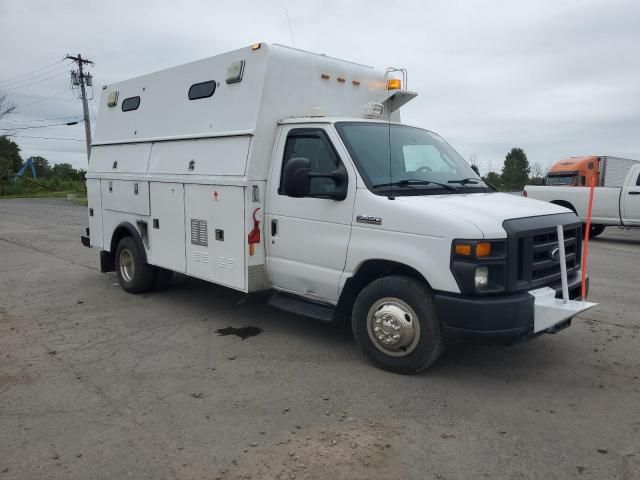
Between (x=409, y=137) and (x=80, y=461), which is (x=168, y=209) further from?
(x=80, y=461)

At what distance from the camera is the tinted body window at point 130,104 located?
25.1 ft

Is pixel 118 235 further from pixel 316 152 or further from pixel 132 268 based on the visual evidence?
pixel 316 152

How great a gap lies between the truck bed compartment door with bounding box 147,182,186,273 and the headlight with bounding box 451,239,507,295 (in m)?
3.65

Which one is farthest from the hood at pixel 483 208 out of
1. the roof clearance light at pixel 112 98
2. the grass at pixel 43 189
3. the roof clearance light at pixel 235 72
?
the grass at pixel 43 189

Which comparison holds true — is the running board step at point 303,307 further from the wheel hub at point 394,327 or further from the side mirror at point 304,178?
the side mirror at point 304,178

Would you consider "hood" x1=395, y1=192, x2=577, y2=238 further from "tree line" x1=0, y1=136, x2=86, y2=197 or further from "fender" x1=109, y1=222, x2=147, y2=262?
"tree line" x1=0, y1=136, x2=86, y2=197

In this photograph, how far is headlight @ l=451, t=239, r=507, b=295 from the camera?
4090 mm

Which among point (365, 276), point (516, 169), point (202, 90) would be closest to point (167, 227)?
point (202, 90)

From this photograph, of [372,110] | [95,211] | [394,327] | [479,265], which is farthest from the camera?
[95,211]

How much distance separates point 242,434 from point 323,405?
2.34ft

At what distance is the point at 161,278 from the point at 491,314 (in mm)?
5115

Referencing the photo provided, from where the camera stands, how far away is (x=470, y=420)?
3.90 meters

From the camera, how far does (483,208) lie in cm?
447

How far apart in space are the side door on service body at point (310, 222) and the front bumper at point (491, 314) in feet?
3.82
